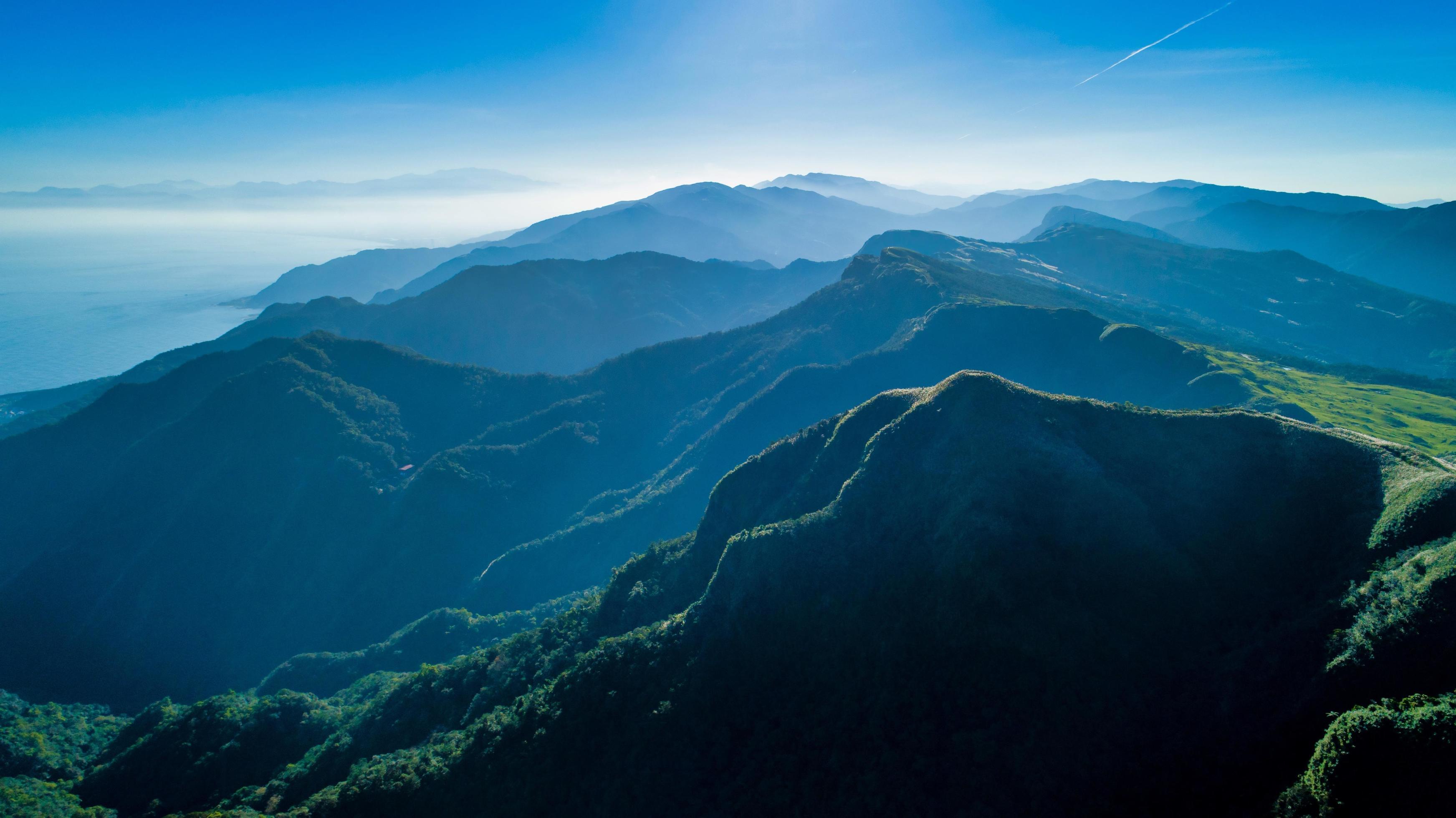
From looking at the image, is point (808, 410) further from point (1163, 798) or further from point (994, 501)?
point (1163, 798)

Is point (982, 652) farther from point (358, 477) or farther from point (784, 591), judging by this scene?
point (358, 477)

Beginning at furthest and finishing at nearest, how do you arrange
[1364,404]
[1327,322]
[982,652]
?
[1327,322] → [1364,404] → [982,652]

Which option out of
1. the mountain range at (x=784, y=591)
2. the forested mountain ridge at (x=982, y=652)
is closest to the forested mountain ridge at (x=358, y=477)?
the mountain range at (x=784, y=591)

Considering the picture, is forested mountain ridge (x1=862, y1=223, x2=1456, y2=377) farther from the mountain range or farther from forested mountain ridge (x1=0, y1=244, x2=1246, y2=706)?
forested mountain ridge (x1=0, y1=244, x2=1246, y2=706)

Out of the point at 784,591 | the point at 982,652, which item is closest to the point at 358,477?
the point at 784,591

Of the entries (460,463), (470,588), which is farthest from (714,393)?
(470,588)

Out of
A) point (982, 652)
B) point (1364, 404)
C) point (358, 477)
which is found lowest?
point (358, 477)
